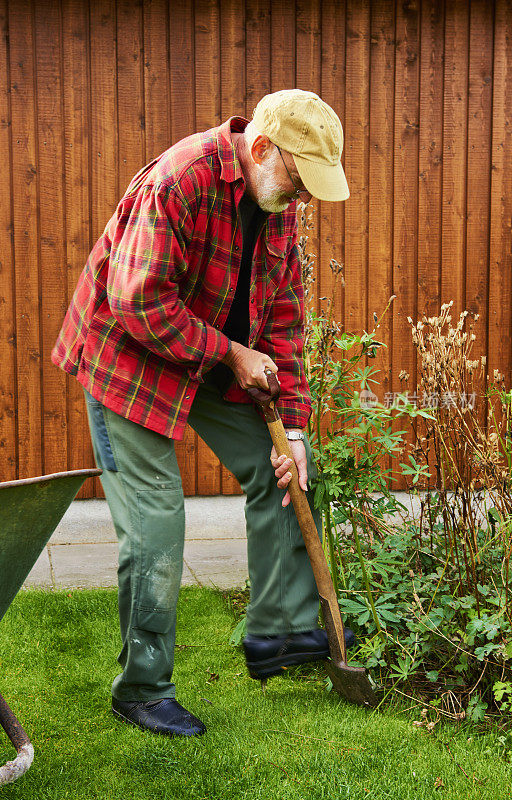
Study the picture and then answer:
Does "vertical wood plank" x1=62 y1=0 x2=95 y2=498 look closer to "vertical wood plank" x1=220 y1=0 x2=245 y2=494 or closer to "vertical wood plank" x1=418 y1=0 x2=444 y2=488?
"vertical wood plank" x1=220 y1=0 x2=245 y2=494

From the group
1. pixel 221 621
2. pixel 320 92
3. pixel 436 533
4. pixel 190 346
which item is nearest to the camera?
pixel 190 346

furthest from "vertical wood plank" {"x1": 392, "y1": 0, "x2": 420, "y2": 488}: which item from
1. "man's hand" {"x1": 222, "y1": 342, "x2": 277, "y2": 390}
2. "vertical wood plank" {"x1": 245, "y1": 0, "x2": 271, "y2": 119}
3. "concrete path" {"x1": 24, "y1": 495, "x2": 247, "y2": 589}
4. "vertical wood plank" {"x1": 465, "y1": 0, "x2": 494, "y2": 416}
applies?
"man's hand" {"x1": 222, "y1": 342, "x2": 277, "y2": 390}

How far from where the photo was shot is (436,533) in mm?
3234

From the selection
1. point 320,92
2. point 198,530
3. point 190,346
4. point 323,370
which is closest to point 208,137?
point 190,346

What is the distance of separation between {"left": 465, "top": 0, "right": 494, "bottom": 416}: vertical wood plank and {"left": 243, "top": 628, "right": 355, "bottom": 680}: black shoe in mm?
3190

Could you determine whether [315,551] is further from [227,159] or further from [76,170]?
[76,170]

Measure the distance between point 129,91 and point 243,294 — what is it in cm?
309

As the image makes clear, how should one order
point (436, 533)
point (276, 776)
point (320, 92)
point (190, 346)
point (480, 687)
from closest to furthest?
point (276, 776) → point (190, 346) → point (480, 687) → point (436, 533) → point (320, 92)

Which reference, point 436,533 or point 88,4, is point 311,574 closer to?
point 436,533

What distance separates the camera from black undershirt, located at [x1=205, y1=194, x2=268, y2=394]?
2.87 m

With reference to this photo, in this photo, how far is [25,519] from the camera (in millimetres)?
1859

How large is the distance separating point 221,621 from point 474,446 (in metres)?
1.37

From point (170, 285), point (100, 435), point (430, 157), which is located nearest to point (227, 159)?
point (170, 285)

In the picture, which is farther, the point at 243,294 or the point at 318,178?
the point at 243,294
